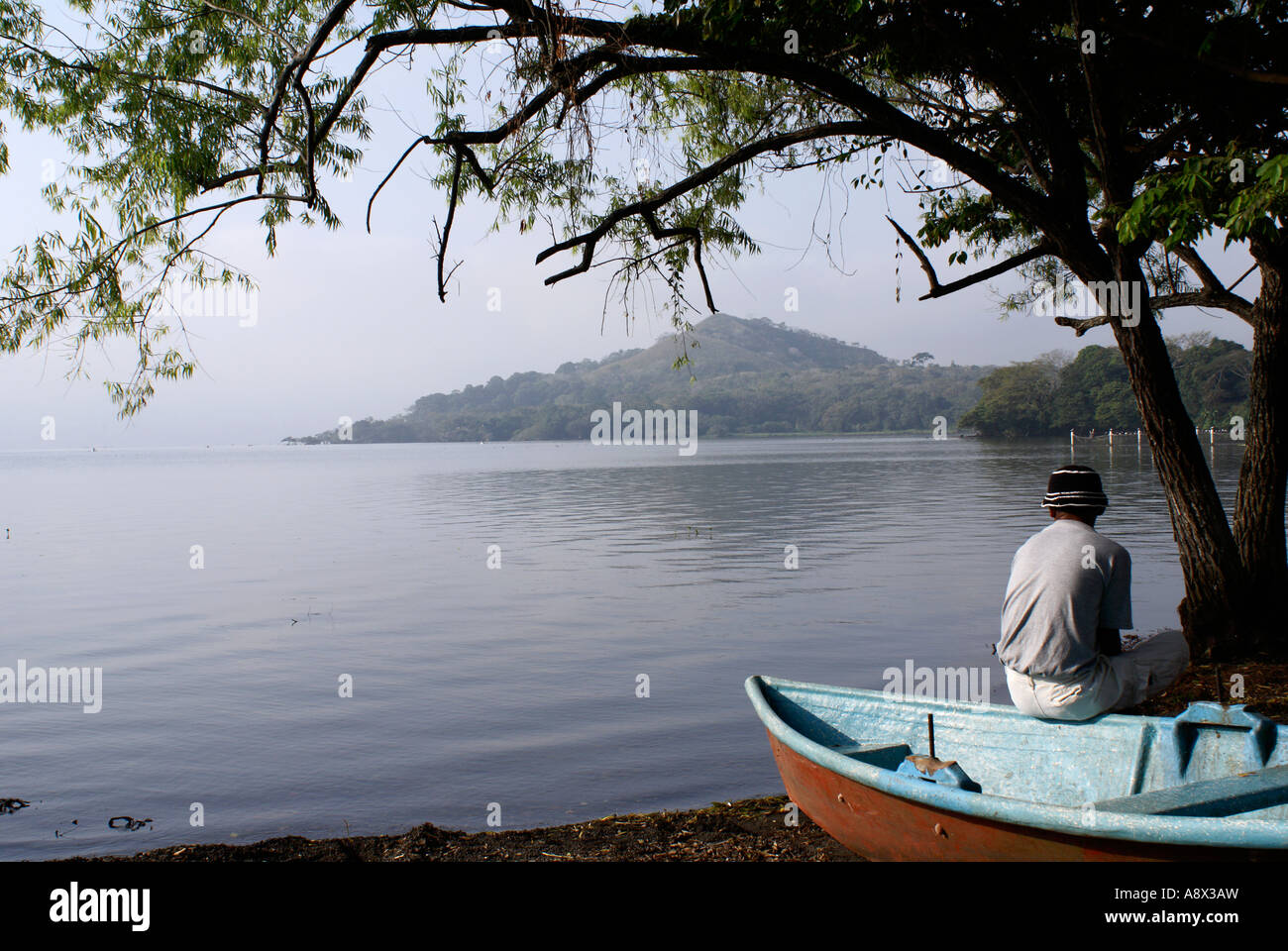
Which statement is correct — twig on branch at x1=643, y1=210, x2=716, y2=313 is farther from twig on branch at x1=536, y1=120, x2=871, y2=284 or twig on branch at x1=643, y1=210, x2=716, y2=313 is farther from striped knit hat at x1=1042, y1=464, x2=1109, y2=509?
striped knit hat at x1=1042, y1=464, x2=1109, y2=509

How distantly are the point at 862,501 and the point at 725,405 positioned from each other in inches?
6228

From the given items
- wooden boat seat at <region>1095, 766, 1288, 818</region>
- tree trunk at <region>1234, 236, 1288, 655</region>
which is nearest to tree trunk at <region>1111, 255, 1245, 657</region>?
tree trunk at <region>1234, 236, 1288, 655</region>

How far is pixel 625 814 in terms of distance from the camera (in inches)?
247

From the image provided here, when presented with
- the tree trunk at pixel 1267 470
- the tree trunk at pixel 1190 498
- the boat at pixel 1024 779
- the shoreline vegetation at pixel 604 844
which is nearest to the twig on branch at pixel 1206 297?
the tree trunk at pixel 1267 470

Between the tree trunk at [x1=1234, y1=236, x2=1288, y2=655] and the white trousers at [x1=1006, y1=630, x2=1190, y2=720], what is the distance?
12.8 feet

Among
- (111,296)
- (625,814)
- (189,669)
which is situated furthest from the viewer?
(189,669)

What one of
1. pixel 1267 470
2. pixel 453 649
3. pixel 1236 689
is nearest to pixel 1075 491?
pixel 1236 689

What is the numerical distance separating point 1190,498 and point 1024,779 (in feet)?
13.8

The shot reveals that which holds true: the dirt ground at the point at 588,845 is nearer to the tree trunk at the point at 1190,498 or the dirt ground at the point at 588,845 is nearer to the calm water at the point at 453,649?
the calm water at the point at 453,649

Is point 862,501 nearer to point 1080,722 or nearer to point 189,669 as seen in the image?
point 189,669

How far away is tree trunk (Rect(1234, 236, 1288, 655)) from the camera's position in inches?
323

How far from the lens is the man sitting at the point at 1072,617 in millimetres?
4531

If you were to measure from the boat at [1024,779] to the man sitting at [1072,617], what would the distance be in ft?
0.61
